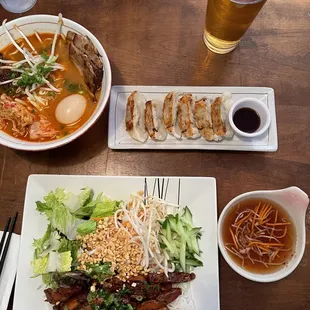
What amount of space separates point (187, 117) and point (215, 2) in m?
0.48

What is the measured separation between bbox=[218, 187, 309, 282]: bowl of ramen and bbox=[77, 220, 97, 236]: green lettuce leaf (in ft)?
1.71

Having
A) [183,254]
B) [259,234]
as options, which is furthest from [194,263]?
[259,234]

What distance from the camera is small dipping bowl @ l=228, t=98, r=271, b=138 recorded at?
1.80 metres

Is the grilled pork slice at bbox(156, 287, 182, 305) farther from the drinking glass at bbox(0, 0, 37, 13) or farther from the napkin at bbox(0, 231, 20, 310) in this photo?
the drinking glass at bbox(0, 0, 37, 13)

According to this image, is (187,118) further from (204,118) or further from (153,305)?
(153,305)

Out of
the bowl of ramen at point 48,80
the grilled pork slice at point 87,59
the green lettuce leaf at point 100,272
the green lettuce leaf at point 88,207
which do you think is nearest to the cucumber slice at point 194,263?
the green lettuce leaf at point 100,272

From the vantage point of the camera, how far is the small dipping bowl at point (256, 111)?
180 centimetres

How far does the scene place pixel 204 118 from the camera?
1.84m

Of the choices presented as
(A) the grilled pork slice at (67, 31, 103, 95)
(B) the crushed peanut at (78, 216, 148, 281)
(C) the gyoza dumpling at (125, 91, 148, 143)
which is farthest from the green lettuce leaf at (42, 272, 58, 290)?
(A) the grilled pork slice at (67, 31, 103, 95)

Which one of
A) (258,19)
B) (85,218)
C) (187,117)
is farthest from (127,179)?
(258,19)

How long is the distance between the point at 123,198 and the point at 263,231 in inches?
24.0

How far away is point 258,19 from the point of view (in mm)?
2045

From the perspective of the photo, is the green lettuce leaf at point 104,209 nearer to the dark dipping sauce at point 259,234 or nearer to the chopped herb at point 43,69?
the dark dipping sauce at point 259,234

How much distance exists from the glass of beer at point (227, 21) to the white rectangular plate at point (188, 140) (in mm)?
207
